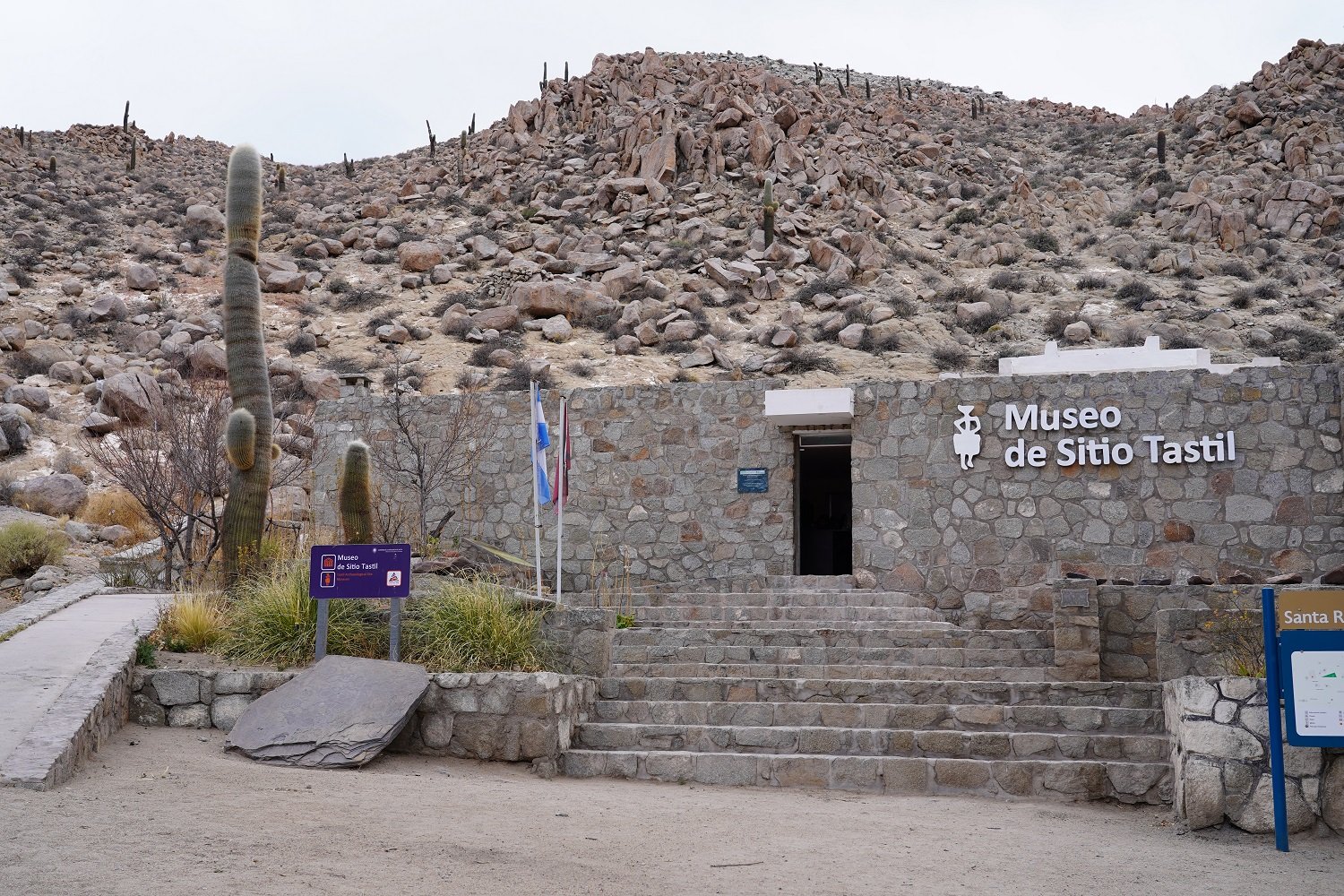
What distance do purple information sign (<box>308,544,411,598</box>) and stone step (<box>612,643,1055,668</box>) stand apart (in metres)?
2.89

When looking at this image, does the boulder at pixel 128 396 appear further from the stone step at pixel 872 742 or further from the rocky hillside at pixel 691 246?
the stone step at pixel 872 742

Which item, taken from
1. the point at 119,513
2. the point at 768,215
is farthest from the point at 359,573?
the point at 768,215

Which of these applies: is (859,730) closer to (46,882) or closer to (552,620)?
(552,620)

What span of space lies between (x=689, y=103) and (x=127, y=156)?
24.4 meters

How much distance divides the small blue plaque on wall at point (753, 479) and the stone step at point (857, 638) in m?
3.95

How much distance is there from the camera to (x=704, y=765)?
9125mm

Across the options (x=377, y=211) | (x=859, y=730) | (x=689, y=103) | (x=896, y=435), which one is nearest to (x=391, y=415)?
(x=896, y=435)

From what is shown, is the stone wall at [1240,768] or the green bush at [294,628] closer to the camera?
the stone wall at [1240,768]

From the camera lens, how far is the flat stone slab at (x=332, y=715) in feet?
26.8

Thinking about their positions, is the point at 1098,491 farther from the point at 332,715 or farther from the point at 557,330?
the point at 557,330

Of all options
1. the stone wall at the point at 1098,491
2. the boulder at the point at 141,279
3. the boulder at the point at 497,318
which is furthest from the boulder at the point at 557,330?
the stone wall at the point at 1098,491

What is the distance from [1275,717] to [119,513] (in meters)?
19.7

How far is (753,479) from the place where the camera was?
631 inches

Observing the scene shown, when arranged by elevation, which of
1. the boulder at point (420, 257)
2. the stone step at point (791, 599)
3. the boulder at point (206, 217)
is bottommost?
the stone step at point (791, 599)
